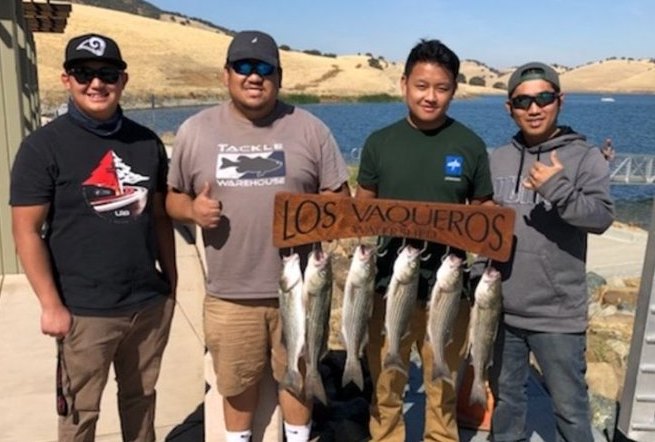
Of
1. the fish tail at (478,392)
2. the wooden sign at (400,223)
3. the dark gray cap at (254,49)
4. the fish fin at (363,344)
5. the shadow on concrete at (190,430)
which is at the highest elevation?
the dark gray cap at (254,49)

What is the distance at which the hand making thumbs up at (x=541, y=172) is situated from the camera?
10.4 feet

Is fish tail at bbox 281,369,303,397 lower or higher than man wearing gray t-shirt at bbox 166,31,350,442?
lower

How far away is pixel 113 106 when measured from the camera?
3.15m

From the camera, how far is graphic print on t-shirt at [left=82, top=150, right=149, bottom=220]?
122 inches

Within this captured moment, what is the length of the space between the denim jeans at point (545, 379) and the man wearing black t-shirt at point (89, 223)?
6.03ft

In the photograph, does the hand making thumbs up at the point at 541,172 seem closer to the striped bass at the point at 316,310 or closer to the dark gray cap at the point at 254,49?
the striped bass at the point at 316,310

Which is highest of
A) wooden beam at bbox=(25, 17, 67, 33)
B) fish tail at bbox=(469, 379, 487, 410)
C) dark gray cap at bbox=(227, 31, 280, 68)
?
wooden beam at bbox=(25, 17, 67, 33)

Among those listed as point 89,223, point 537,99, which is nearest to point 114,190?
point 89,223

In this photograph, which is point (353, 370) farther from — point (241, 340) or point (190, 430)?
point (190, 430)

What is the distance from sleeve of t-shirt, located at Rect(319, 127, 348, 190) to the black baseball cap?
105cm

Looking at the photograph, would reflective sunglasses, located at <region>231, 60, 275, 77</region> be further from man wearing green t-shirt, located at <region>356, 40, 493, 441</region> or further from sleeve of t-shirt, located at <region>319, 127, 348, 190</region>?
man wearing green t-shirt, located at <region>356, 40, 493, 441</region>

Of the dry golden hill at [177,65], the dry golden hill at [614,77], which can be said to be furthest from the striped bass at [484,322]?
the dry golden hill at [614,77]

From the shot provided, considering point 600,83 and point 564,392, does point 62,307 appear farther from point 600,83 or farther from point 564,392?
point 600,83

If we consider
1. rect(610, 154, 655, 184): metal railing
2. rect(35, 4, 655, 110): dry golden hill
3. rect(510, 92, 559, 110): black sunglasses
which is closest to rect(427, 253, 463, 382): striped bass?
rect(510, 92, 559, 110): black sunglasses
